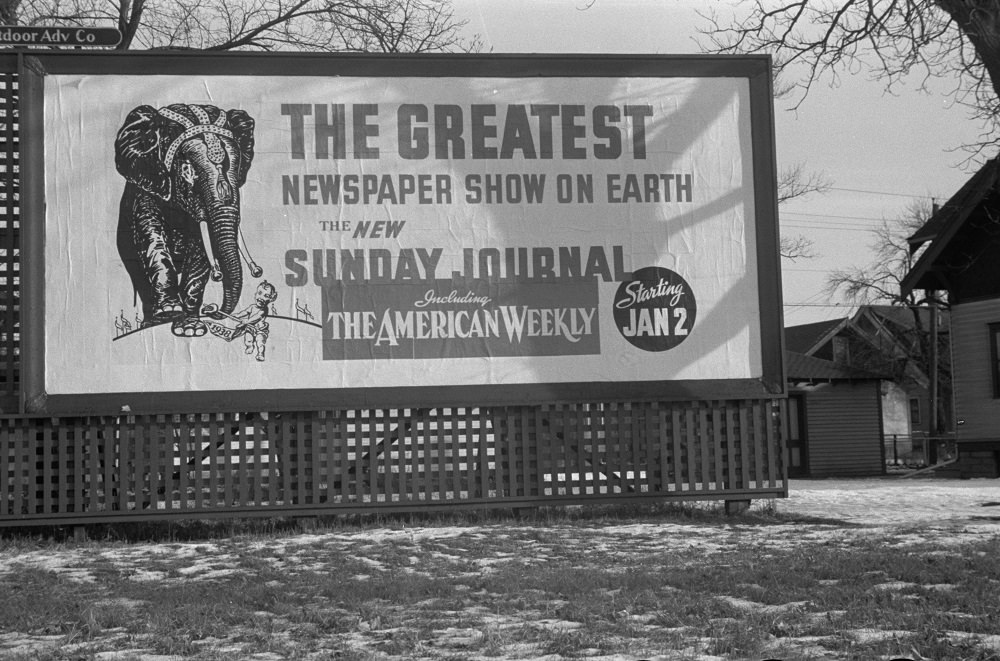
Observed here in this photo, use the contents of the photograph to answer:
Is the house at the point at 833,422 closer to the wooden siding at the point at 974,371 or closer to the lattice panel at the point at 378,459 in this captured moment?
the wooden siding at the point at 974,371

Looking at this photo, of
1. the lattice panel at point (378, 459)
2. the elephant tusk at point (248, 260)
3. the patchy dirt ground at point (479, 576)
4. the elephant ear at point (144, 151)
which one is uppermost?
the elephant ear at point (144, 151)

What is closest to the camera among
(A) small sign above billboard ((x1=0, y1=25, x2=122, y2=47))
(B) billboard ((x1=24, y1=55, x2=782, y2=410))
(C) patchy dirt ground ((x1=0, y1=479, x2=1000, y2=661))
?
(C) patchy dirt ground ((x1=0, y1=479, x2=1000, y2=661))

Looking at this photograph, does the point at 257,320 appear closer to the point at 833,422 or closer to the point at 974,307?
the point at 974,307

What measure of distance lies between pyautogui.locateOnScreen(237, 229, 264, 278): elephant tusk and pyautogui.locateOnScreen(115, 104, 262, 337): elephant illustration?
0.01 m

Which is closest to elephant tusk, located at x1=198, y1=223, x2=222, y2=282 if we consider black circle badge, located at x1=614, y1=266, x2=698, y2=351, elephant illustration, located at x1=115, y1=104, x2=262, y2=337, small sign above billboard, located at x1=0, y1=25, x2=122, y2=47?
elephant illustration, located at x1=115, y1=104, x2=262, y2=337

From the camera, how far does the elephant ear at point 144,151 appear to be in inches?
494

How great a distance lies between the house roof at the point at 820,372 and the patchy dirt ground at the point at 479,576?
19.2 meters

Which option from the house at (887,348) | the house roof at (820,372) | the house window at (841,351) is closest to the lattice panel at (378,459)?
the house roof at (820,372)

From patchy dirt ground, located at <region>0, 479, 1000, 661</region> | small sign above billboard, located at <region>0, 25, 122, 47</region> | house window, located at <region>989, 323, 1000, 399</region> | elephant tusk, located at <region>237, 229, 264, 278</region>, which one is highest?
small sign above billboard, located at <region>0, 25, 122, 47</region>

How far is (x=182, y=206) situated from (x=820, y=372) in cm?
2537

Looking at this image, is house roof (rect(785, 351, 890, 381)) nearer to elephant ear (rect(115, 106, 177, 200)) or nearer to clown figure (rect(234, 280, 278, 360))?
clown figure (rect(234, 280, 278, 360))

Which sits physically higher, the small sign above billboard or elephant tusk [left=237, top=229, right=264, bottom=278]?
the small sign above billboard

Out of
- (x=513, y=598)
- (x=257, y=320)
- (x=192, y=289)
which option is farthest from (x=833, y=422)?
(x=513, y=598)

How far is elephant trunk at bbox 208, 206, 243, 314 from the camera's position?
12508 millimetres
